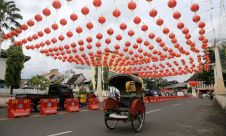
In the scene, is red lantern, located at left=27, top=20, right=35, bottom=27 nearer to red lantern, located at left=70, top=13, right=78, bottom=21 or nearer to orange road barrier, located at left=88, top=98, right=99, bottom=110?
red lantern, located at left=70, top=13, right=78, bottom=21

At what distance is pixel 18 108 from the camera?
14.8 meters

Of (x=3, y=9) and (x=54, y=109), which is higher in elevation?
(x=3, y=9)

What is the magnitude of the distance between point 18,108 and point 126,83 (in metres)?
7.70

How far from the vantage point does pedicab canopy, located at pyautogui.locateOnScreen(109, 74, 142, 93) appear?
10.6 m

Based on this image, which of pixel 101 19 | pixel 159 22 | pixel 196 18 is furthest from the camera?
pixel 159 22

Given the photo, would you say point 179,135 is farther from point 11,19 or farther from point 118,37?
point 11,19

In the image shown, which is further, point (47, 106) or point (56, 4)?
point (47, 106)

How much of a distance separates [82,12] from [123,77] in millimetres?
4157

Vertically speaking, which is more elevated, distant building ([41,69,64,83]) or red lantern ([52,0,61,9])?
distant building ([41,69,64,83])

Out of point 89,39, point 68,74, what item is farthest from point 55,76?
point 89,39

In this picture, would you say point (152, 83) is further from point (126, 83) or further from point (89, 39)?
point (126, 83)

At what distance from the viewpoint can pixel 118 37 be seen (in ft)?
53.1

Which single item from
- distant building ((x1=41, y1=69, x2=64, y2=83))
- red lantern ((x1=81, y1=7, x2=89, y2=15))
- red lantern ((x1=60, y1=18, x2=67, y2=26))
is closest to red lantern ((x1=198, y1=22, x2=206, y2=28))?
red lantern ((x1=81, y1=7, x2=89, y2=15))

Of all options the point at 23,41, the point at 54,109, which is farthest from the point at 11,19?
the point at 54,109
